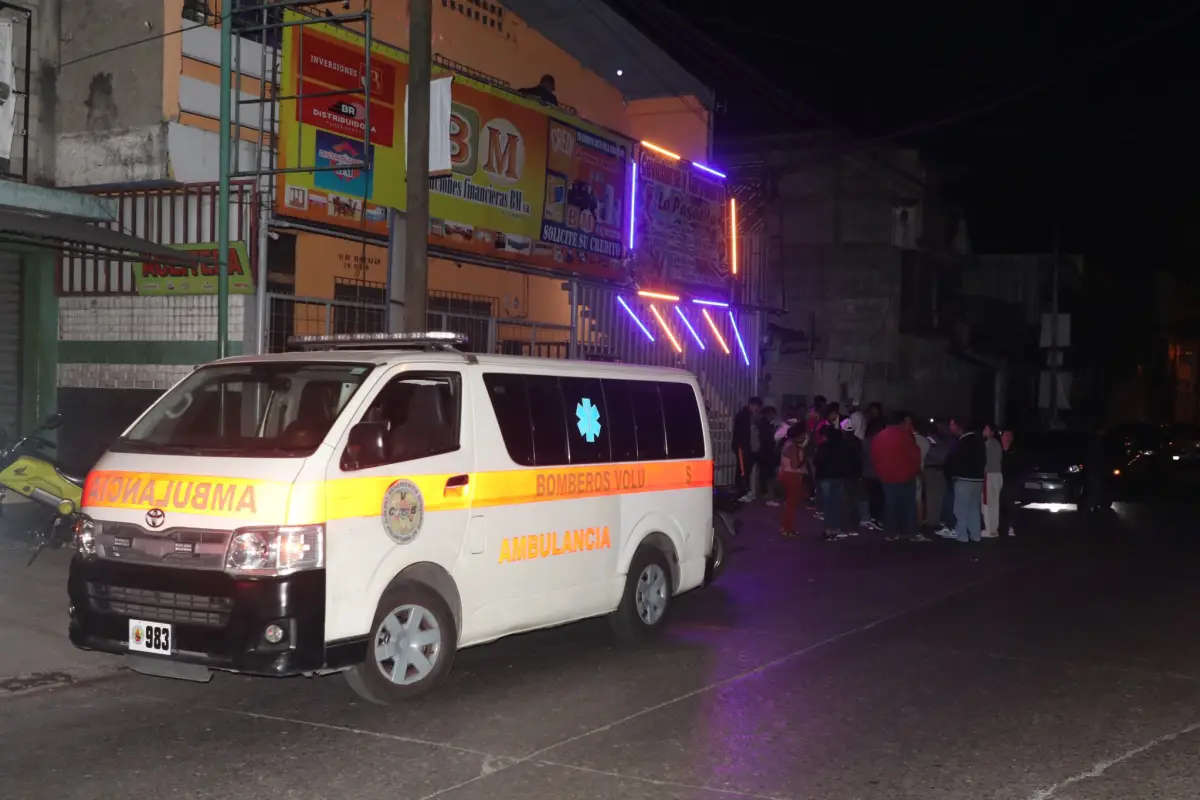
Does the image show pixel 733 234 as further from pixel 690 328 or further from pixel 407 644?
pixel 407 644

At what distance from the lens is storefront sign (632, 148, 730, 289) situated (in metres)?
19.5

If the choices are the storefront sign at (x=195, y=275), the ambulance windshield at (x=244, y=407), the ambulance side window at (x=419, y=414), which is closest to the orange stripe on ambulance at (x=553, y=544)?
the ambulance side window at (x=419, y=414)

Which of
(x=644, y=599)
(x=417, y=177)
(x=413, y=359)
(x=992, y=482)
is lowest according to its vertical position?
(x=644, y=599)

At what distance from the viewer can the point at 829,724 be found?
6898mm

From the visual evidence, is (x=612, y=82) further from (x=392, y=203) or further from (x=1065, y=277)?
(x=1065, y=277)

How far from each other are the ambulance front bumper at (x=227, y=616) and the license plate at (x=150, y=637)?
0.09ft

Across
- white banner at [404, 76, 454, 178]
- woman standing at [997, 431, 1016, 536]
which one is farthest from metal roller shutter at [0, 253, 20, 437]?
woman standing at [997, 431, 1016, 536]

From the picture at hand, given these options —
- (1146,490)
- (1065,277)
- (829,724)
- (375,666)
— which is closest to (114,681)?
(375,666)

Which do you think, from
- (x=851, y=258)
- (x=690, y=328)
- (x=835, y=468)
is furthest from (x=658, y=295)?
(x=851, y=258)

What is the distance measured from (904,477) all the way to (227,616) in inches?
442

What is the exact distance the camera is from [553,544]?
8211mm

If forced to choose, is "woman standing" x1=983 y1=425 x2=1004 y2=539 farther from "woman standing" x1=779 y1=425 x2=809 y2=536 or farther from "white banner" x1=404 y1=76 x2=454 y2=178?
"white banner" x1=404 y1=76 x2=454 y2=178

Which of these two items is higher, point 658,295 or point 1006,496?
point 658,295

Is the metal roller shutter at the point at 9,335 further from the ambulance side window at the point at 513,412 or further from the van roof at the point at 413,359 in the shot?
the ambulance side window at the point at 513,412
